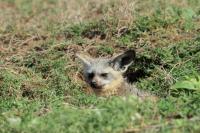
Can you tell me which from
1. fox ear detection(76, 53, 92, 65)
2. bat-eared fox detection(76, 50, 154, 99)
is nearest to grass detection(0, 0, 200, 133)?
bat-eared fox detection(76, 50, 154, 99)

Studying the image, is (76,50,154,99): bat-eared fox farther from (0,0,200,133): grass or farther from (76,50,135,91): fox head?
(0,0,200,133): grass

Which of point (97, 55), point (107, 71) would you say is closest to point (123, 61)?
point (107, 71)

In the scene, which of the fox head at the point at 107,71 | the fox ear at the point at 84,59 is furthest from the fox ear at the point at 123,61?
the fox ear at the point at 84,59

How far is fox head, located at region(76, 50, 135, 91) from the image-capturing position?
975 cm

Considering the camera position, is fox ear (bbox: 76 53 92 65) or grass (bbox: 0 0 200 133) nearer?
grass (bbox: 0 0 200 133)

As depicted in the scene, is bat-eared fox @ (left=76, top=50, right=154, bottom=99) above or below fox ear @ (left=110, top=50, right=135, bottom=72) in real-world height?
below

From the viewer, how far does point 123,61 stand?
32.2ft

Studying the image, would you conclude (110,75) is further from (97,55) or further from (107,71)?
(97,55)

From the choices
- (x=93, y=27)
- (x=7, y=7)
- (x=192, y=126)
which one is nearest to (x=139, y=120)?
(x=192, y=126)

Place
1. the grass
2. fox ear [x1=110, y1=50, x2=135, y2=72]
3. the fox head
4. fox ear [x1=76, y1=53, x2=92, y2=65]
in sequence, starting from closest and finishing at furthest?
the grass < fox ear [x1=110, y1=50, x2=135, y2=72] < the fox head < fox ear [x1=76, y1=53, x2=92, y2=65]

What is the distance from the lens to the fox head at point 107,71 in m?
9.75

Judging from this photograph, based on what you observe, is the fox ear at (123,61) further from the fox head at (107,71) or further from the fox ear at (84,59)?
the fox ear at (84,59)

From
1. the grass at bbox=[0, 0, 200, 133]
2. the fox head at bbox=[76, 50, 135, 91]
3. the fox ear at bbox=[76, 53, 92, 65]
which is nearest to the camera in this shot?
the grass at bbox=[0, 0, 200, 133]

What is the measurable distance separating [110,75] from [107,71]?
0.08m
